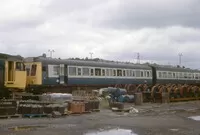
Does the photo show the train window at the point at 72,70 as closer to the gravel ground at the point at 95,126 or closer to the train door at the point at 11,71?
the train door at the point at 11,71

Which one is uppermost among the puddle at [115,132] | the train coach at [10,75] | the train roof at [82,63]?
the train roof at [82,63]

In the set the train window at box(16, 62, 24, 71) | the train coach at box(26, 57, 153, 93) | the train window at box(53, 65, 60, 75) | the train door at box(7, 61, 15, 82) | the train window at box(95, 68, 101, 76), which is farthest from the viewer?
the train window at box(95, 68, 101, 76)

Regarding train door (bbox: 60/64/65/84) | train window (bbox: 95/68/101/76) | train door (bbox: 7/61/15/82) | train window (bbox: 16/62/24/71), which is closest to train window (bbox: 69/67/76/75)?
train door (bbox: 60/64/65/84)

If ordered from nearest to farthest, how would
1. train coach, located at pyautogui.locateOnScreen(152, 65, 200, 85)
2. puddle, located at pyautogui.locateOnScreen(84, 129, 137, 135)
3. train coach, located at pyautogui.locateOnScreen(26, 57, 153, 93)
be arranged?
puddle, located at pyautogui.locateOnScreen(84, 129, 137, 135) → train coach, located at pyautogui.locateOnScreen(26, 57, 153, 93) → train coach, located at pyautogui.locateOnScreen(152, 65, 200, 85)

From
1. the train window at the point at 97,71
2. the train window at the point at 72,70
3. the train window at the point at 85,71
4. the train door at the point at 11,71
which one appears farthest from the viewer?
the train window at the point at 97,71

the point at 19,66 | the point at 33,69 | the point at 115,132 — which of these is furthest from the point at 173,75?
the point at 115,132

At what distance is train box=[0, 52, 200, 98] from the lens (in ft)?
80.0

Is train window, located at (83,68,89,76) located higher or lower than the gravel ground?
higher

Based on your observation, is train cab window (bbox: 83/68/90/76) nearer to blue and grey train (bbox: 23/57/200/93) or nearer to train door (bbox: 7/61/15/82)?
blue and grey train (bbox: 23/57/200/93)

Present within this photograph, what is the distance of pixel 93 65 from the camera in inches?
1337

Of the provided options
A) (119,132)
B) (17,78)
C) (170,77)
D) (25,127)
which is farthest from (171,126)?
(170,77)

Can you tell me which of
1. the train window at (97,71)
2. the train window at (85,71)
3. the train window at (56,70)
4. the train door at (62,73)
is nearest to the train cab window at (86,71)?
the train window at (85,71)

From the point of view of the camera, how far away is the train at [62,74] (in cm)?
2439

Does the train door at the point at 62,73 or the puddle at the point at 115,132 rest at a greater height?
the train door at the point at 62,73
